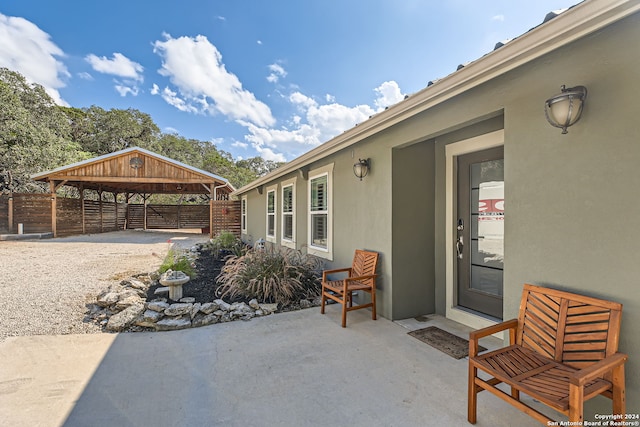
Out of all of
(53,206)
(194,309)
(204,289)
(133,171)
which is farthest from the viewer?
(133,171)

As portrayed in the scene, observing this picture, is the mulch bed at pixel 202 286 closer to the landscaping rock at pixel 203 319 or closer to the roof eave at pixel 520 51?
the landscaping rock at pixel 203 319

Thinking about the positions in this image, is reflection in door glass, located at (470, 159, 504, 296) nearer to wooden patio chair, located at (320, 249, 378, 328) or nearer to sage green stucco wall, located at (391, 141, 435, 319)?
sage green stucco wall, located at (391, 141, 435, 319)

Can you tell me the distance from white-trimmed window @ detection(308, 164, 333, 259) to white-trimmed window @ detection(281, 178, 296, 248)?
890 millimetres

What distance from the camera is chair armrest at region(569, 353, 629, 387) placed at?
133cm

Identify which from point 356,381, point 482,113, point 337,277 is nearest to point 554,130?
point 482,113

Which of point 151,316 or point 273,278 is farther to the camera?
point 273,278

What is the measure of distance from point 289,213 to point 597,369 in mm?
6107

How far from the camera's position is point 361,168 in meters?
3.97

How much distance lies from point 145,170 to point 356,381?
14.0 metres

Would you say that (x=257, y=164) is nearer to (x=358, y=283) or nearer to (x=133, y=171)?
(x=133, y=171)

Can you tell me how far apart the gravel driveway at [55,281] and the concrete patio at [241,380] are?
47cm

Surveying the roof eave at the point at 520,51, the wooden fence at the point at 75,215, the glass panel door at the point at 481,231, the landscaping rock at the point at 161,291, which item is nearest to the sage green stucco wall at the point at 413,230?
the glass panel door at the point at 481,231

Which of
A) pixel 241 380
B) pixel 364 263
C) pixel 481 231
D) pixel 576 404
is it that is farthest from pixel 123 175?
pixel 576 404

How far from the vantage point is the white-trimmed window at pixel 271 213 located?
8.17 m
